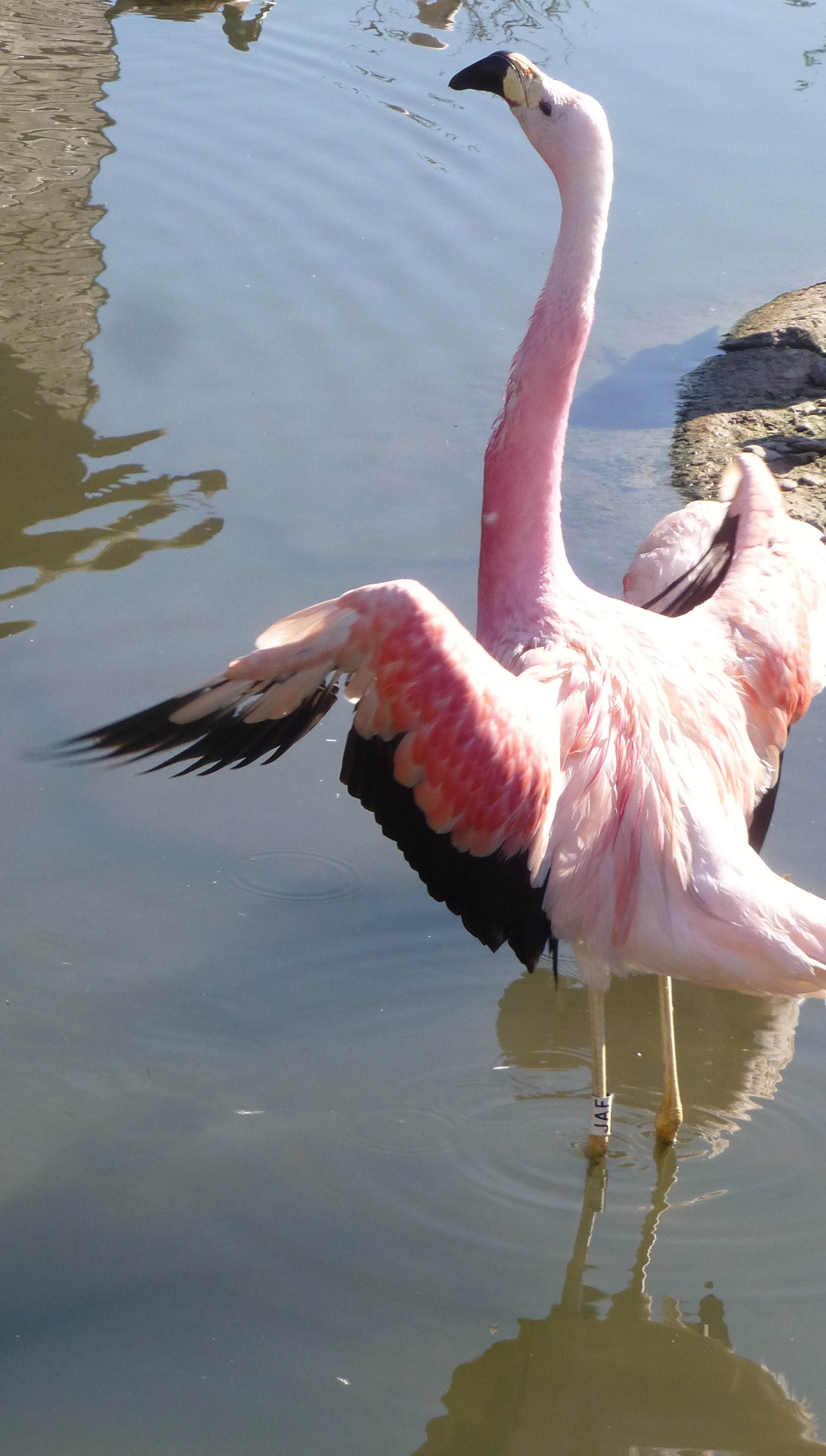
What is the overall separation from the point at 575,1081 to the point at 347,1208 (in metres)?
0.82

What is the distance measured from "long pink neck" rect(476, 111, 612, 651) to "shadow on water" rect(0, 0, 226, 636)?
2332 mm

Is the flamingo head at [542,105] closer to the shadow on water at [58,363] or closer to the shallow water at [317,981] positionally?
the shallow water at [317,981]

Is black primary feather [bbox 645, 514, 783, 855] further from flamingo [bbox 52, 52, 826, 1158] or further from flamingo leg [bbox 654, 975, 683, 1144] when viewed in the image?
flamingo leg [bbox 654, 975, 683, 1144]

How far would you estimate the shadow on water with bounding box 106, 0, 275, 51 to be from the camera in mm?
10516

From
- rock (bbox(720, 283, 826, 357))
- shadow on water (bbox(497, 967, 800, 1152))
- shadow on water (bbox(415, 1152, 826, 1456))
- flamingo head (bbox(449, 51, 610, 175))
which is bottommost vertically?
shadow on water (bbox(415, 1152, 826, 1456))

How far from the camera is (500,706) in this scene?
9.29 feet

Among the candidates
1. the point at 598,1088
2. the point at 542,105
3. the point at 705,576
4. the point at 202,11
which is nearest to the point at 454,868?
the point at 598,1088

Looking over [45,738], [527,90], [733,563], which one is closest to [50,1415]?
[45,738]

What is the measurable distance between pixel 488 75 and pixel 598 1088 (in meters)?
2.58

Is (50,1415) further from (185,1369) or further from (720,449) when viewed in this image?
(720,449)

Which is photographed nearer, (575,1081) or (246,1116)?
(246,1116)

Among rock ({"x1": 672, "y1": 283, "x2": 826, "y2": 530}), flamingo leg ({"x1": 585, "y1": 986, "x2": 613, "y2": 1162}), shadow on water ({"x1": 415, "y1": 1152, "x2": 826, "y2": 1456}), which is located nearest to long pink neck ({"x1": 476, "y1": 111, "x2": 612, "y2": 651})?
flamingo leg ({"x1": 585, "y1": 986, "x2": 613, "y2": 1162})

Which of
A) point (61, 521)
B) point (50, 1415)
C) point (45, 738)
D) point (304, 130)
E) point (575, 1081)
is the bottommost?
point (50, 1415)

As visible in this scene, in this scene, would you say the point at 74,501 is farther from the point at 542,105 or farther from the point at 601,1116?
the point at 601,1116
